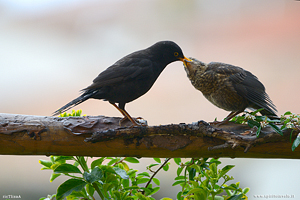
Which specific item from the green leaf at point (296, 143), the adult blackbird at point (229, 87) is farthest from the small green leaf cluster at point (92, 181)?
the green leaf at point (296, 143)

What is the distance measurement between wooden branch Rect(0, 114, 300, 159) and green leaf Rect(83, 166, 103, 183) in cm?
6

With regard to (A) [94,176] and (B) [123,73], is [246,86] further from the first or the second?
(A) [94,176]

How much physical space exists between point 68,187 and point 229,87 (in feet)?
2.32

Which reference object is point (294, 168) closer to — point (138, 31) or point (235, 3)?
point (235, 3)

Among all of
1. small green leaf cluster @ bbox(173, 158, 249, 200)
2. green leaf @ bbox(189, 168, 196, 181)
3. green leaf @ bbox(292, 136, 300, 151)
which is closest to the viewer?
green leaf @ bbox(292, 136, 300, 151)

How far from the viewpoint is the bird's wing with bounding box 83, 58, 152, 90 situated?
3.35 feet

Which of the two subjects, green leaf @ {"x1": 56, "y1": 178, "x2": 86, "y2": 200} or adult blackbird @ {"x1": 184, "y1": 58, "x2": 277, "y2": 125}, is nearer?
green leaf @ {"x1": 56, "y1": 178, "x2": 86, "y2": 200}

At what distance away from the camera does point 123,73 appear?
1037mm

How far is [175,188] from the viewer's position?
1.62 meters

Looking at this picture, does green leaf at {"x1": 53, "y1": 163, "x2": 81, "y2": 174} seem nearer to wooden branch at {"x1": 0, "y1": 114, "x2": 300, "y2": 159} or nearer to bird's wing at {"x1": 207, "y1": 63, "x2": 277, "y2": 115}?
wooden branch at {"x1": 0, "y1": 114, "x2": 300, "y2": 159}

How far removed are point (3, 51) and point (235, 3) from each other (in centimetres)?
157

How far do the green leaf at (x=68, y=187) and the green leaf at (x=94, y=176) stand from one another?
0.09 ft

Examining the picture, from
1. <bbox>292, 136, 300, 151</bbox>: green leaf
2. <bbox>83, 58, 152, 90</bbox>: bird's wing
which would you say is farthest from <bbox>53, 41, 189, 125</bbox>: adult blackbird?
<bbox>292, 136, 300, 151</bbox>: green leaf

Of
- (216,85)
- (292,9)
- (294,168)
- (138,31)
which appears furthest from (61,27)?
(294,168)
